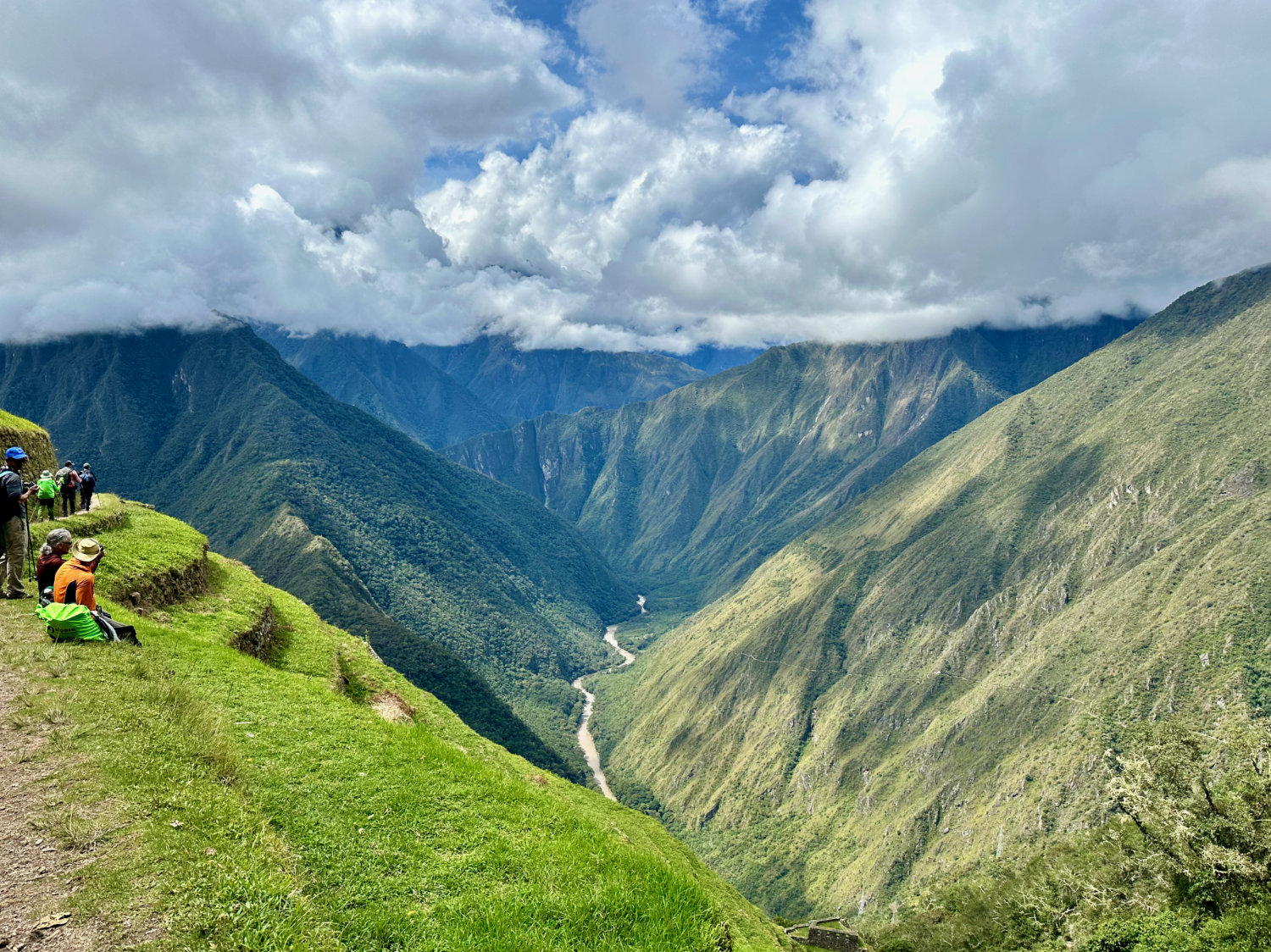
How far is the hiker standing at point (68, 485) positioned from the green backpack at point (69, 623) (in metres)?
20.1

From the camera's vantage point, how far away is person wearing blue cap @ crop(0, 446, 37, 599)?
23375 millimetres

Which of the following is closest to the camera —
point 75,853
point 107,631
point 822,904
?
point 75,853

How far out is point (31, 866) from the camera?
10.3 metres

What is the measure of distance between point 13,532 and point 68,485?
14140mm

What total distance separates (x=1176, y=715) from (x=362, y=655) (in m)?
209

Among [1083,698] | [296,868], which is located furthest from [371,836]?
[1083,698]

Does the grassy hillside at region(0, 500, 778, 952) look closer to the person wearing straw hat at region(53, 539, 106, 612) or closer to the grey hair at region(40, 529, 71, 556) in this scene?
the person wearing straw hat at region(53, 539, 106, 612)

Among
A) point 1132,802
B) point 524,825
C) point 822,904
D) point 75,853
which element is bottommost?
point 822,904

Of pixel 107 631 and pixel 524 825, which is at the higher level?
pixel 107 631

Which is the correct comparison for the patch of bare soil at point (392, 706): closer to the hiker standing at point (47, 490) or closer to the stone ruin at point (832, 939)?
the hiker standing at point (47, 490)

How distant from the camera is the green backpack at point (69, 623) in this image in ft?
63.9

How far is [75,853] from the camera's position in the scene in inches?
423

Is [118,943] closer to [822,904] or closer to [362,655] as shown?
[362,655]

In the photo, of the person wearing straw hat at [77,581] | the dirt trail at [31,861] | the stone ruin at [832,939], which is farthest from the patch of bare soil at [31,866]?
the stone ruin at [832,939]
